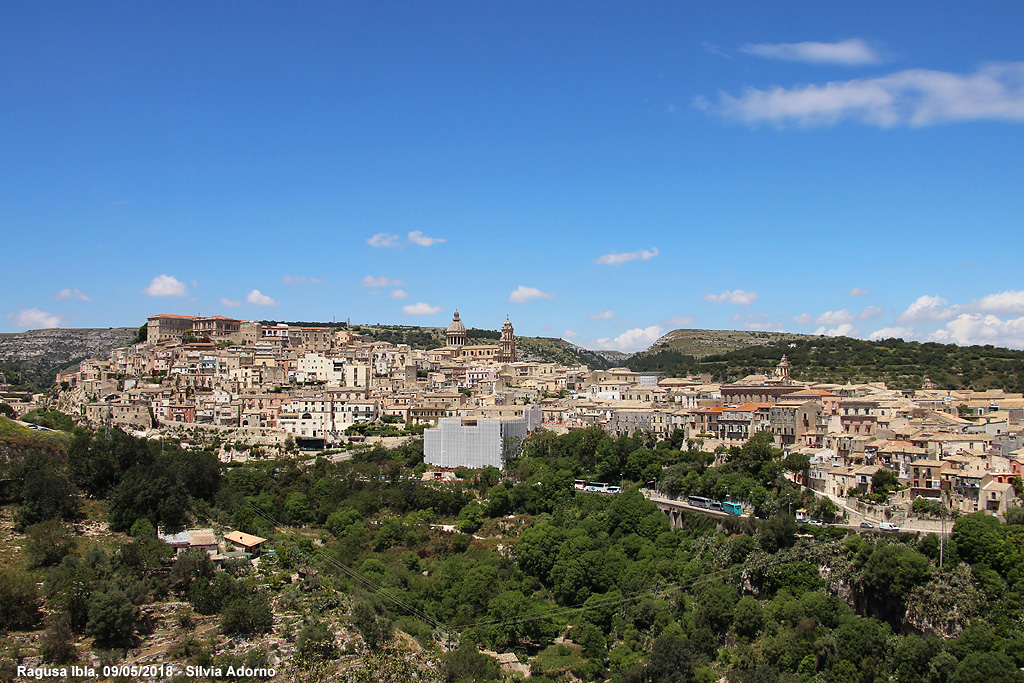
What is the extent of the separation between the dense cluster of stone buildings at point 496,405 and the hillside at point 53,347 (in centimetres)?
4430

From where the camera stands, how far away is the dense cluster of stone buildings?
2848 cm

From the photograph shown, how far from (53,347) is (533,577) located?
314 ft

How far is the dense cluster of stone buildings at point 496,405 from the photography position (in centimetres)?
2848

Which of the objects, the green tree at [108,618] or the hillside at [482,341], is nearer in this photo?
the green tree at [108,618]

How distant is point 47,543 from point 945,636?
21773 mm

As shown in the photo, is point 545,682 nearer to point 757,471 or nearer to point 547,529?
point 547,529

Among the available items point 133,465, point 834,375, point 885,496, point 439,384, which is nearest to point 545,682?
point 885,496

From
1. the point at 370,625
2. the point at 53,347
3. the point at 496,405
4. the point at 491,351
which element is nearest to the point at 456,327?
the point at 491,351

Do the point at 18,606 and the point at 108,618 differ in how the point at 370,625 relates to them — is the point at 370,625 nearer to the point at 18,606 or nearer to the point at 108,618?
the point at 108,618

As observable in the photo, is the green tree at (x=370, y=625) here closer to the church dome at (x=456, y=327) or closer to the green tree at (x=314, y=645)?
the green tree at (x=314, y=645)

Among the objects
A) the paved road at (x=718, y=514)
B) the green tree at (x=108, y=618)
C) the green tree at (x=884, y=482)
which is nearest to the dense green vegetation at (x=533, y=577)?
the green tree at (x=108, y=618)

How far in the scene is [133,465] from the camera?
2920 cm

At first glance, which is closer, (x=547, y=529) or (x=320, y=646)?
(x=320, y=646)

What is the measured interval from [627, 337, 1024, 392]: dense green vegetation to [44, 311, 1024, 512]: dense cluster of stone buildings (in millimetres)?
6289
